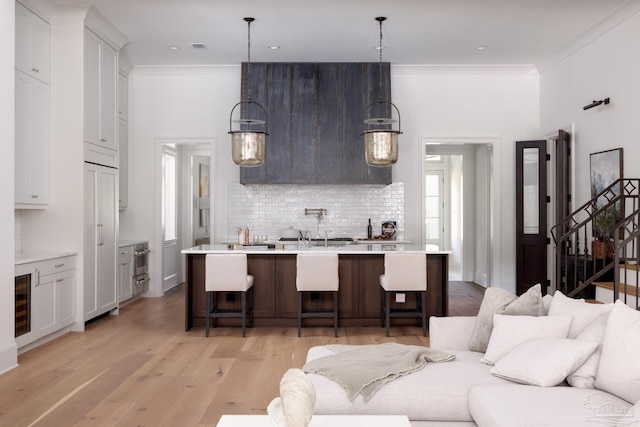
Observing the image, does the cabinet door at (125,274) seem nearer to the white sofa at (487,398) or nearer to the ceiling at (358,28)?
the ceiling at (358,28)

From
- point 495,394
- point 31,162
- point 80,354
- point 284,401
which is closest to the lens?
point 284,401

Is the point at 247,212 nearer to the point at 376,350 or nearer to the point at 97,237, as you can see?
the point at 97,237

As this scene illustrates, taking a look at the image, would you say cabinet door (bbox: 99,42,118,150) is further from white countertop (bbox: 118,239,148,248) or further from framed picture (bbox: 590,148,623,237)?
framed picture (bbox: 590,148,623,237)

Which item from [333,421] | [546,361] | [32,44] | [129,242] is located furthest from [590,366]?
[129,242]

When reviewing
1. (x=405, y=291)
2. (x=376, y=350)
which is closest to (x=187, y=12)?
(x=405, y=291)

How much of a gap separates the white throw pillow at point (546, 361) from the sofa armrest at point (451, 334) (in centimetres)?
69

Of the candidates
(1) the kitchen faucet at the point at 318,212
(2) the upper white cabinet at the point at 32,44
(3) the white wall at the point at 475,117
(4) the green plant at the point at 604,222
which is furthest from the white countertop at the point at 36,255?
(4) the green plant at the point at 604,222

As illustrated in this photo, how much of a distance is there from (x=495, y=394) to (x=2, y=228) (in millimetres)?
3851

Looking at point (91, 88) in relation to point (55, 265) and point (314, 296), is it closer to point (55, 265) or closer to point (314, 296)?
point (55, 265)

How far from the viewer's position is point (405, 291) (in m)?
5.98

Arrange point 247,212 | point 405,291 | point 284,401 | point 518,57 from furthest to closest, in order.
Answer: point 247,212, point 518,57, point 405,291, point 284,401

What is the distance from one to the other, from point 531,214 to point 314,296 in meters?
3.81

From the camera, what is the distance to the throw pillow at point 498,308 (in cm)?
330

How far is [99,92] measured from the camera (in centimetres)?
641
